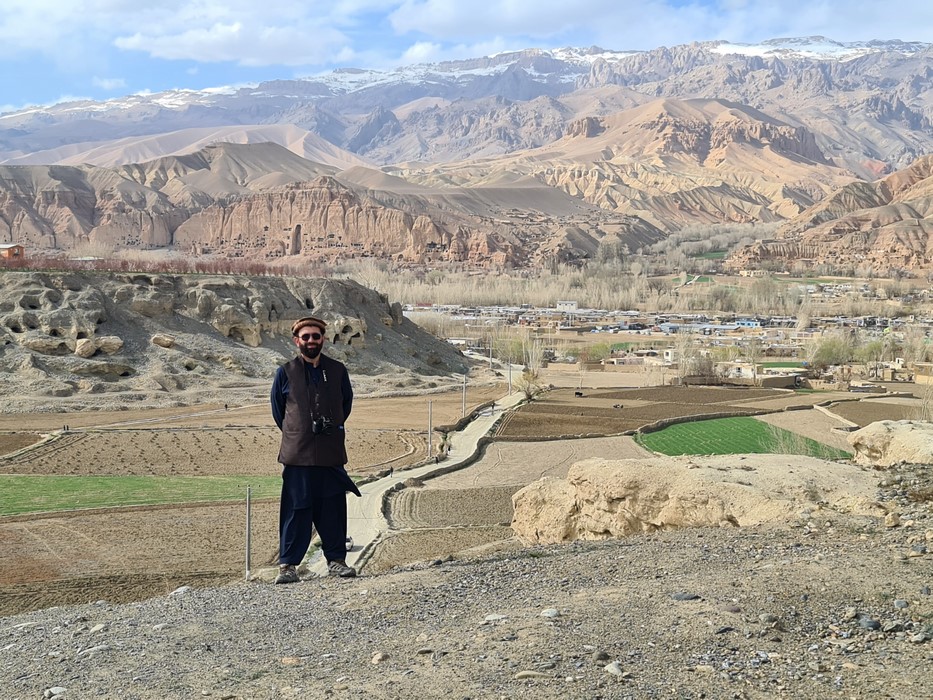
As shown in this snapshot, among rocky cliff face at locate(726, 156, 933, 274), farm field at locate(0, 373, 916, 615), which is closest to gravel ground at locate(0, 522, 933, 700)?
farm field at locate(0, 373, 916, 615)

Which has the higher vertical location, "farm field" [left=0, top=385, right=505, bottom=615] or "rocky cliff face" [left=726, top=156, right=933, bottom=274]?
"rocky cliff face" [left=726, top=156, right=933, bottom=274]

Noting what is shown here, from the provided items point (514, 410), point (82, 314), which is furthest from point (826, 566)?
point (82, 314)

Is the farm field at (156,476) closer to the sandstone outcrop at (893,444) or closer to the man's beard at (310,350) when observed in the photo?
the man's beard at (310,350)

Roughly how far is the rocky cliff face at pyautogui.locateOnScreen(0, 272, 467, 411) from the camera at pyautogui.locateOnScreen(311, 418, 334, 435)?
36.8 m

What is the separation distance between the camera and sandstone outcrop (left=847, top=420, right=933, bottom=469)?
14.1 m

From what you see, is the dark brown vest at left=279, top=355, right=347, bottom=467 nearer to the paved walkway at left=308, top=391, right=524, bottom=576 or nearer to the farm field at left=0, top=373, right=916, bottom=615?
the paved walkway at left=308, top=391, right=524, bottom=576

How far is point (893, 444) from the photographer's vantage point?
1478 cm

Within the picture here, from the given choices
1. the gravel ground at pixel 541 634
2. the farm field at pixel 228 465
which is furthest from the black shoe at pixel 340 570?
the farm field at pixel 228 465

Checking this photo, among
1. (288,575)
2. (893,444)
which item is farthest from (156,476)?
(288,575)

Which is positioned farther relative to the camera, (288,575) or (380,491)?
(380,491)

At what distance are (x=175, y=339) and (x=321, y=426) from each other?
44920 millimetres

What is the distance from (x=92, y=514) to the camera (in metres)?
22.1

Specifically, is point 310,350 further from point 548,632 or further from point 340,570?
point 548,632

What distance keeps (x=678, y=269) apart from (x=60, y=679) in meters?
153
